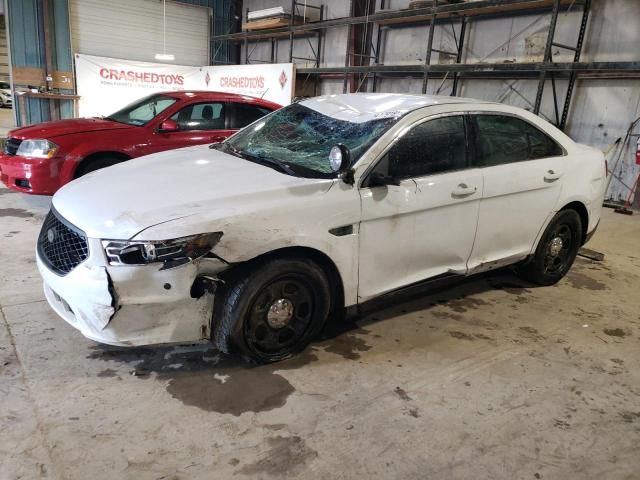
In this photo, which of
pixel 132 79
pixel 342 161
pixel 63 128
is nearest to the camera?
pixel 342 161

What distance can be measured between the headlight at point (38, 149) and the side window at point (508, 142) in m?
4.20

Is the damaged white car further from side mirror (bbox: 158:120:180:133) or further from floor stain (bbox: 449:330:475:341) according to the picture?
side mirror (bbox: 158:120:180:133)

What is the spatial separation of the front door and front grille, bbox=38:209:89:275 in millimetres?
1481

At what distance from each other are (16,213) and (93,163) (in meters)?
1.11

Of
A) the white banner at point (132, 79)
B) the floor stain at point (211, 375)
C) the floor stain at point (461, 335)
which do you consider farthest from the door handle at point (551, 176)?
the white banner at point (132, 79)

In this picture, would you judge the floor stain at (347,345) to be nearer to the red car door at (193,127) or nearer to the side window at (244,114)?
the red car door at (193,127)

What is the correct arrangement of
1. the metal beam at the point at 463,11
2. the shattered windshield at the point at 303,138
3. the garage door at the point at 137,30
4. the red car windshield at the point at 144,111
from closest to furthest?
the shattered windshield at the point at 303,138, the red car windshield at the point at 144,111, the metal beam at the point at 463,11, the garage door at the point at 137,30

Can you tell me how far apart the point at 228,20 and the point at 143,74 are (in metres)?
4.32

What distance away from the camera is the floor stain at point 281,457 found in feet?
6.55

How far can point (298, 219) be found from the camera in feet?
8.39

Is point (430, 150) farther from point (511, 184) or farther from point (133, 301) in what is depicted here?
point (133, 301)

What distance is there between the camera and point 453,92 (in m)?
9.88

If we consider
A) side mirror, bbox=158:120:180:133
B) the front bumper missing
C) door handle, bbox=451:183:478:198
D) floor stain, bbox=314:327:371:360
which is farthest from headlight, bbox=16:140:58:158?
door handle, bbox=451:183:478:198

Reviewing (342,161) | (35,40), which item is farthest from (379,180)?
(35,40)
